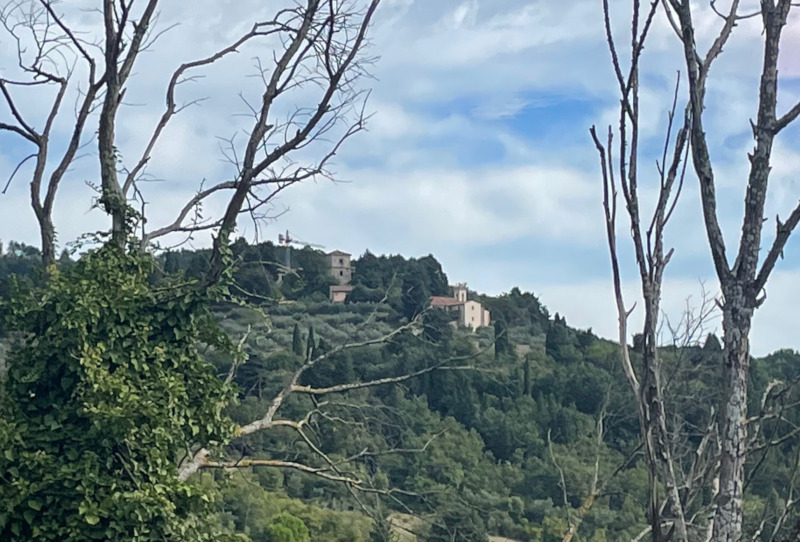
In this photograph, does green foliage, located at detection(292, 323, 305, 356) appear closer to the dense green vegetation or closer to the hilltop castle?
the dense green vegetation

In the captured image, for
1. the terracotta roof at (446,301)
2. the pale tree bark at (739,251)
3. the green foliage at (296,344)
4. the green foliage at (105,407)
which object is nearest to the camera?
the pale tree bark at (739,251)

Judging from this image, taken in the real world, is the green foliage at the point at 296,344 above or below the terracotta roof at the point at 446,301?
below

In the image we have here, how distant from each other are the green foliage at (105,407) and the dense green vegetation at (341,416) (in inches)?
0.5

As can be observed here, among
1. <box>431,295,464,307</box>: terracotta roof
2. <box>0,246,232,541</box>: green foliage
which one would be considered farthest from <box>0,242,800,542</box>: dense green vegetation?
<box>431,295,464,307</box>: terracotta roof

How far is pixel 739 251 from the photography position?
7.54ft

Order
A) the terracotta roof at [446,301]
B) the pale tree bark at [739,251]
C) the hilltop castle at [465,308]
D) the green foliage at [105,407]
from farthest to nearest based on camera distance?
1. the hilltop castle at [465,308]
2. the terracotta roof at [446,301]
3. the green foliage at [105,407]
4. the pale tree bark at [739,251]

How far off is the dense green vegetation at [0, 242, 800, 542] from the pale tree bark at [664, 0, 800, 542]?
0.38 metres

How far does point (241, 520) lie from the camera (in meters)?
19.8

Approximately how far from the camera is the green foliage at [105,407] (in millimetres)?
5969

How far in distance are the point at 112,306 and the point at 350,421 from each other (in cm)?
272

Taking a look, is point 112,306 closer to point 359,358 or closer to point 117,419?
point 117,419

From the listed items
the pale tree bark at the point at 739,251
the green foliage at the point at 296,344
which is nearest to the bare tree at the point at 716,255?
the pale tree bark at the point at 739,251

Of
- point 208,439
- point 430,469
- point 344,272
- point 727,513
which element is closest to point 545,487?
point 430,469

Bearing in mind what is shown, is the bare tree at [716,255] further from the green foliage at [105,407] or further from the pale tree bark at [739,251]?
the green foliage at [105,407]
